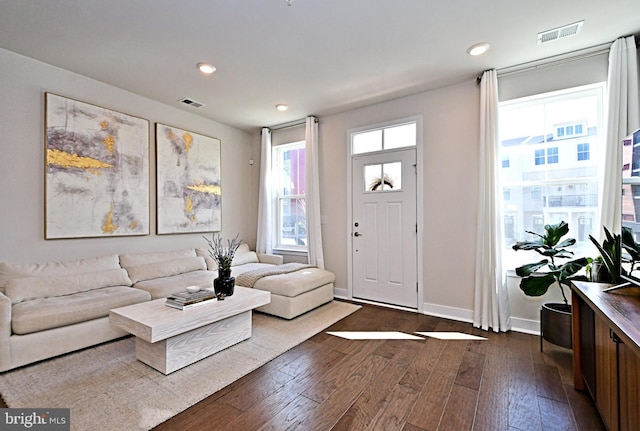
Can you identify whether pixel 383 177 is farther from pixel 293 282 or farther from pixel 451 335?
pixel 451 335

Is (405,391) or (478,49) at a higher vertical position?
(478,49)

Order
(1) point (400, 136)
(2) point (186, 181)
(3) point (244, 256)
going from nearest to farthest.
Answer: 1. (1) point (400, 136)
2. (2) point (186, 181)
3. (3) point (244, 256)

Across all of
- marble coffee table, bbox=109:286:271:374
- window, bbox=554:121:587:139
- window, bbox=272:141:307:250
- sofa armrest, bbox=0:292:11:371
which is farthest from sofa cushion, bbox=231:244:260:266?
window, bbox=554:121:587:139

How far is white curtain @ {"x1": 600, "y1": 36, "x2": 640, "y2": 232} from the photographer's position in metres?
2.56

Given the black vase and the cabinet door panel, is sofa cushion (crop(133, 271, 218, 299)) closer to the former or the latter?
the black vase

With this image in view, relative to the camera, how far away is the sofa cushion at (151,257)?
11.7 ft

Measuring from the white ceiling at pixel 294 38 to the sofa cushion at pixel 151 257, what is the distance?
2014 mm

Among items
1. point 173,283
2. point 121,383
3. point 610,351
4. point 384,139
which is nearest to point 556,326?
point 610,351

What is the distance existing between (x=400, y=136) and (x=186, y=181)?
3.05 m

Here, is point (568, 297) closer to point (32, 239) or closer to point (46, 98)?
point (32, 239)

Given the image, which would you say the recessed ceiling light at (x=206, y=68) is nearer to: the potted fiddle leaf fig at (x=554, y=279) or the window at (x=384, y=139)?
the window at (x=384, y=139)

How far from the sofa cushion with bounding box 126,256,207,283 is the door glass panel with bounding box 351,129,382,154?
2676mm

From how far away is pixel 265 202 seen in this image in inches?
201

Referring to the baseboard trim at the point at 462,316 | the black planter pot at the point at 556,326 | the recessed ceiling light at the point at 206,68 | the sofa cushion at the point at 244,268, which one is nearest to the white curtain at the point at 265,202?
the sofa cushion at the point at 244,268
